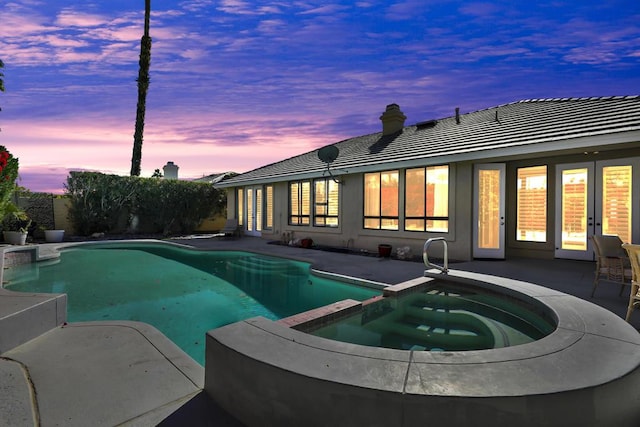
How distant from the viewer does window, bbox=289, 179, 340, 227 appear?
12.5 metres

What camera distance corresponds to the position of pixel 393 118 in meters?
14.7

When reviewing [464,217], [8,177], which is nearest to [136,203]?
[8,177]

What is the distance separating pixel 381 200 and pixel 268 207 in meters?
6.45

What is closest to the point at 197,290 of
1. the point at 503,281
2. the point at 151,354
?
the point at 151,354

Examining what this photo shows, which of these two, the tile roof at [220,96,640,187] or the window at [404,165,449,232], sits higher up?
the tile roof at [220,96,640,187]

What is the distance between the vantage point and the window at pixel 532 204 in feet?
29.9

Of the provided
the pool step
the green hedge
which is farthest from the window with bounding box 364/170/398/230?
the green hedge

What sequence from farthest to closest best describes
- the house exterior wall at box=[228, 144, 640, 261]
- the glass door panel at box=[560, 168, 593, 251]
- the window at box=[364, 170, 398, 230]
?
the window at box=[364, 170, 398, 230]
the house exterior wall at box=[228, 144, 640, 261]
the glass door panel at box=[560, 168, 593, 251]

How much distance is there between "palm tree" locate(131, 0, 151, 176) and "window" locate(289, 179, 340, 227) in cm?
944

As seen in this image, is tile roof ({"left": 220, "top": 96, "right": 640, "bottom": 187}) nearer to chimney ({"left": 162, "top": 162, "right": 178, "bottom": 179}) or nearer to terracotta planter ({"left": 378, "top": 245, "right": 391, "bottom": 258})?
terracotta planter ({"left": 378, "top": 245, "right": 391, "bottom": 258})

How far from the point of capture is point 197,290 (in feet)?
22.4

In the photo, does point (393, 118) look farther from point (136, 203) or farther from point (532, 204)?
point (136, 203)

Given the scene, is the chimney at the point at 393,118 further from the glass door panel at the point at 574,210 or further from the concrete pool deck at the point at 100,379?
the concrete pool deck at the point at 100,379

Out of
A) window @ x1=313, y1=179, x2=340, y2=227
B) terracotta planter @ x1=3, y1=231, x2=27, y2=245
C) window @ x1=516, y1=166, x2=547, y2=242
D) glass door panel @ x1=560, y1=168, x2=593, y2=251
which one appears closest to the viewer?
glass door panel @ x1=560, y1=168, x2=593, y2=251
